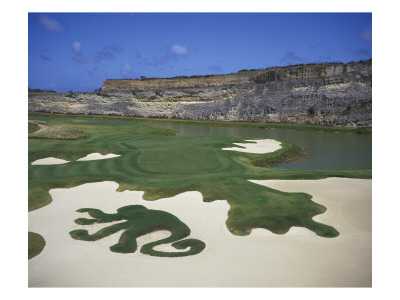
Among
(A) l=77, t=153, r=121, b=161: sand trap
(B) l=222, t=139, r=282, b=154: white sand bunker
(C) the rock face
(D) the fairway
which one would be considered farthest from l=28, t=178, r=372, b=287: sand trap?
(C) the rock face

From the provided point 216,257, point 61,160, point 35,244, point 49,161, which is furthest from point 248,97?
point 35,244

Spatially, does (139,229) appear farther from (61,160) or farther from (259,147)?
(259,147)

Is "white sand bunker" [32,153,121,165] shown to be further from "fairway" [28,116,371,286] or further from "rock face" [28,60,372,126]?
"rock face" [28,60,372,126]

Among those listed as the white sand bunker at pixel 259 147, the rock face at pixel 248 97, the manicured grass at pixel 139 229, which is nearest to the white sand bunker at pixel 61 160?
the manicured grass at pixel 139 229

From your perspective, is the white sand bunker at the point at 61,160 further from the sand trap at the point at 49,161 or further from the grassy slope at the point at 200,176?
the grassy slope at the point at 200,176

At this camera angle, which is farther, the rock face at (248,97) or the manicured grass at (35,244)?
the rock face at (248,97)

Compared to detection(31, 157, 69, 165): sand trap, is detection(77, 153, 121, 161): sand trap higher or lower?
higher
